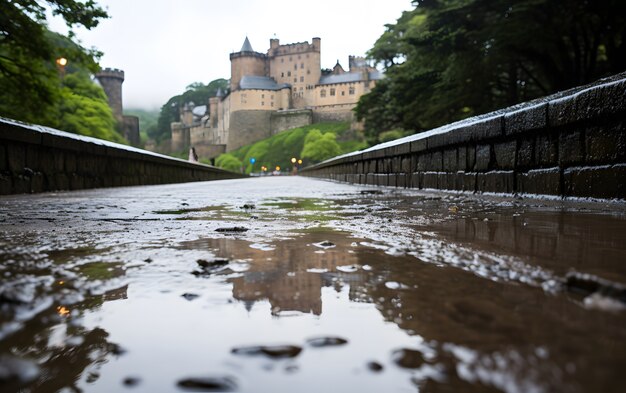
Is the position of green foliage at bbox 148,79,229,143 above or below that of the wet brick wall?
above

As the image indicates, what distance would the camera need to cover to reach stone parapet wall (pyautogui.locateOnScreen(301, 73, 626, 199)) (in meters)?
3.57

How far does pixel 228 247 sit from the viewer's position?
5.97ft

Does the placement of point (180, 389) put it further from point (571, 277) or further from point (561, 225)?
point (561, 225)

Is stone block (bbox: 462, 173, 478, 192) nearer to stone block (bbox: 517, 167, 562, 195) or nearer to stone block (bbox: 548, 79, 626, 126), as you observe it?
stone block (bbox: 517, 167, 562, 195)

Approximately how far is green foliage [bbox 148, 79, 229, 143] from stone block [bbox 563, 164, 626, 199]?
122 metres

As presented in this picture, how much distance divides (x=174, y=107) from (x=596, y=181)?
131370mm

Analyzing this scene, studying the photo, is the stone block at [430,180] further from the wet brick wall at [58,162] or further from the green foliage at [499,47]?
the green foliage at [499,47]

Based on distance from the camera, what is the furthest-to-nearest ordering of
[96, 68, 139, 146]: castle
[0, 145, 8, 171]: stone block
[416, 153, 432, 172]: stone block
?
[96, 68, 139, 146]: castle < [416, 153, 432, 172]: stone block < [0, 145, 8, 171]: stone block

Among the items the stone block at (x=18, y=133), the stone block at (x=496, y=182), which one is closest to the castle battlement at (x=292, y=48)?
the stone block at (x=18, y=133)

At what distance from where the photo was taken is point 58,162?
7926 millimetres

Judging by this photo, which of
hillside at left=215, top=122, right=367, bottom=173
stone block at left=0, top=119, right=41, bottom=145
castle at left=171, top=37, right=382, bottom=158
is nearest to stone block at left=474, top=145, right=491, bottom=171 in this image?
stone block at left=0, top=119, right=41, bottom=145

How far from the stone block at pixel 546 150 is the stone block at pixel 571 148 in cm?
9

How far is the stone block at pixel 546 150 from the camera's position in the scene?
4312 mm

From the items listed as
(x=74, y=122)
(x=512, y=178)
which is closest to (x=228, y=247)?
(x=512, y=178)
